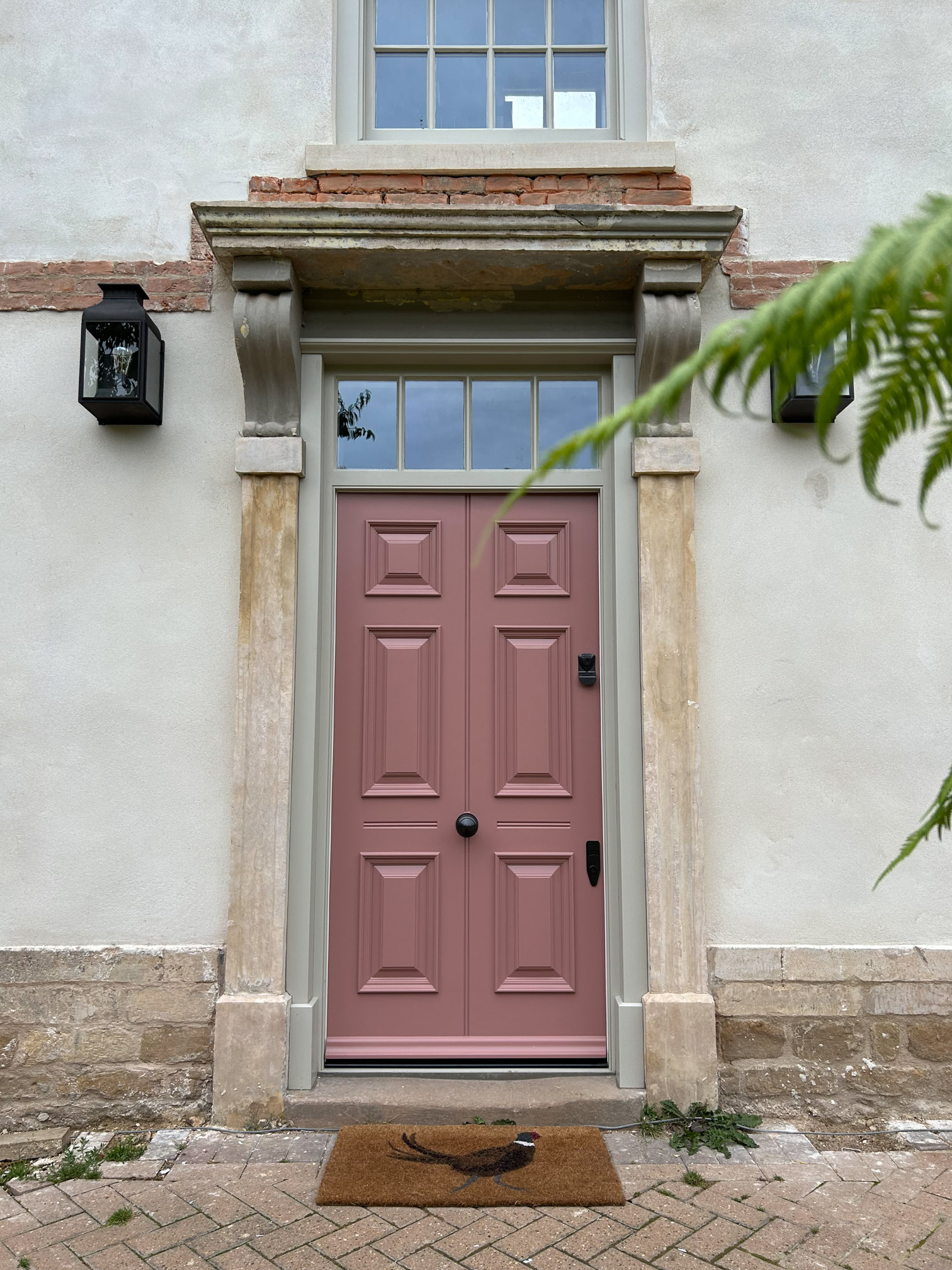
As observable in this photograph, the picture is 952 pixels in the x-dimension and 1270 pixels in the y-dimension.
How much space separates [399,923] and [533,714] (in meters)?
1.01

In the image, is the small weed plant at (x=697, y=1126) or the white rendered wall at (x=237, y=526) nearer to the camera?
the small weed plant at (x=697, y=1126)

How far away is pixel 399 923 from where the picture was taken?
3766mm

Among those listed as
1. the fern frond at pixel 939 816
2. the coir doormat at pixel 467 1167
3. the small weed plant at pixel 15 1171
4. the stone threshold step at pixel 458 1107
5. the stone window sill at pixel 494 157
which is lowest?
the small weed plant at pixel 15 1171

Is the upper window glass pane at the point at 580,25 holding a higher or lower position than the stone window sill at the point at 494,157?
higher

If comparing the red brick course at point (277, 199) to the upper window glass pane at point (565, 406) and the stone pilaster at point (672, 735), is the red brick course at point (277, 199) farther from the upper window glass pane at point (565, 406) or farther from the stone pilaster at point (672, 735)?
the upper window glass pane at point (565, 406)

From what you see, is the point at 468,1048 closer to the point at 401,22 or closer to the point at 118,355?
the point at 118,355

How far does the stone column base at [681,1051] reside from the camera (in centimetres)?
347

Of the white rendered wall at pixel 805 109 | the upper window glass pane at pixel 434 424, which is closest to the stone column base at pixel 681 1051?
the upper window glass pane at pixel 434 424

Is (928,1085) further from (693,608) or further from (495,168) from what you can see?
(495,168)

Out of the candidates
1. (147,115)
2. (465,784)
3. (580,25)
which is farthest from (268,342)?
(580,25)

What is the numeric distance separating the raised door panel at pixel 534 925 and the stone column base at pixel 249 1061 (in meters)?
0.89

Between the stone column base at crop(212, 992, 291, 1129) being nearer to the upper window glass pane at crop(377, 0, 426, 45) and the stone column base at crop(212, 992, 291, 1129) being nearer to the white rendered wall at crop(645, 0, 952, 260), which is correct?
the white rendered wall at crop(645, 0, 952, 260)

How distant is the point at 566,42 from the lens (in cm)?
407

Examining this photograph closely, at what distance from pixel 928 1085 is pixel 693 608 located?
2.01 m
